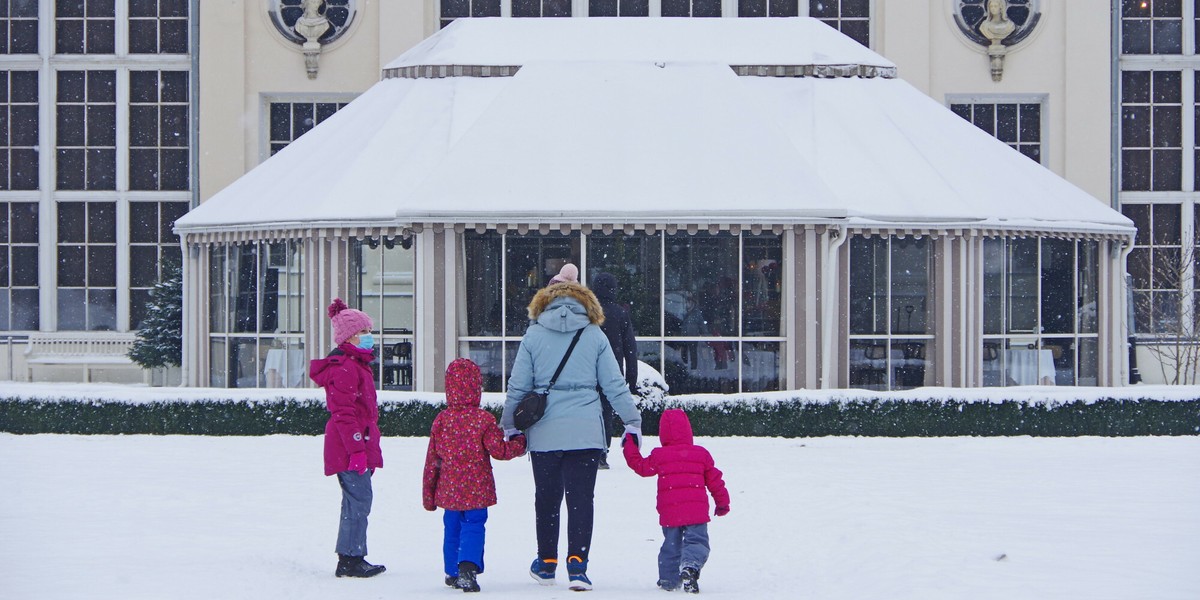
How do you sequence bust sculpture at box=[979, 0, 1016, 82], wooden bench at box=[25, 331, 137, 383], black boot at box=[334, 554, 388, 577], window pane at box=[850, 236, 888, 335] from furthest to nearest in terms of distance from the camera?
bust sculpture at box=[979, 0, 1016, 82]
wooden bench at box=[25, 331, 137, 383]
window pane at box=[850, 236, 888, 335]
black boot at box=[334, 554, 388, 577]

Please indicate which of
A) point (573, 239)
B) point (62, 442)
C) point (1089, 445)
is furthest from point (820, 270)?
point (62, 442)

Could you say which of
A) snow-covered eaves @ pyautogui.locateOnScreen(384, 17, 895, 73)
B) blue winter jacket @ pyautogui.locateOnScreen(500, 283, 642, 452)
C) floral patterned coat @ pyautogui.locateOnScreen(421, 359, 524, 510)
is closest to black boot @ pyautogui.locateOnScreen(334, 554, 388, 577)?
floral patterned coat @ pyautogui.locateOnScreen(421, 359, 524, 510)

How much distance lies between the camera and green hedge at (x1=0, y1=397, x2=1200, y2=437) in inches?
555

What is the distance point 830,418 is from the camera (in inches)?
556

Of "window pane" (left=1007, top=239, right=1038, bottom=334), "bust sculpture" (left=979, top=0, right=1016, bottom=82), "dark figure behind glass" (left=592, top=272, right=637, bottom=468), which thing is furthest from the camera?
"bust sculpture" (left=979, top=0, right=1016, bottom=82)

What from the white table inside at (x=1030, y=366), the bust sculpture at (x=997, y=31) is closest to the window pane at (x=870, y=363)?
the white table inside at (x=1030, y=366)

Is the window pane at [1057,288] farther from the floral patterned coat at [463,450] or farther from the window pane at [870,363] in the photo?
the floral patterned coat at [463,450]

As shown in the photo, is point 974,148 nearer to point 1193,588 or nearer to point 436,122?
point 436,122

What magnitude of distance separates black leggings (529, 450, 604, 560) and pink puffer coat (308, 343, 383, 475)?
85cm

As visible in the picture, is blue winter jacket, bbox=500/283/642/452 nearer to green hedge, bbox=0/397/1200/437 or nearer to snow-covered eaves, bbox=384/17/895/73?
green hedge, bbox=0/397/1200/437

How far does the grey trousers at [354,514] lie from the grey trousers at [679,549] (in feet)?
4.98

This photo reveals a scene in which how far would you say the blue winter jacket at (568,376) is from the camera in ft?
23.6

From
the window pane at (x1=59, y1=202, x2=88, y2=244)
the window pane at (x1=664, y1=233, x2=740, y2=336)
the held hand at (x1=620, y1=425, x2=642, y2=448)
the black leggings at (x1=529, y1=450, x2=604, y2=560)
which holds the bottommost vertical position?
the black leggings at (x1=529, y1=450, x2=604, y2=560)

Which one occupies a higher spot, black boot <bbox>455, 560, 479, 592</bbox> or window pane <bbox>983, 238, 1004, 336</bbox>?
window pane <bbox>983, 238, 1004, 336</bbox>
